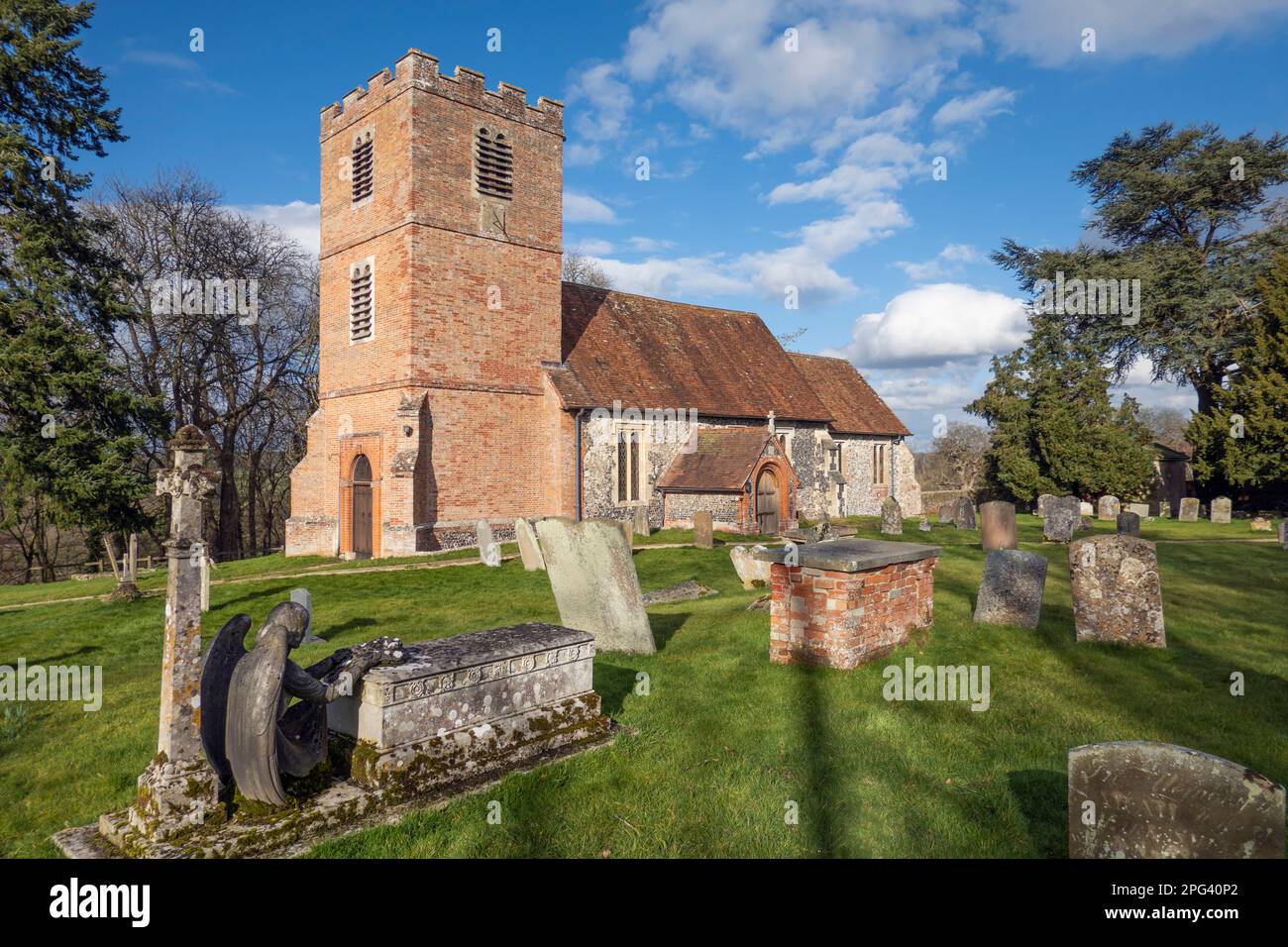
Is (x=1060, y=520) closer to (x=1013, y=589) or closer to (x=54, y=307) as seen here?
(x=1013, y=589)

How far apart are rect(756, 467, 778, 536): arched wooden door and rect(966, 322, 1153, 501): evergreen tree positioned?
13454mm

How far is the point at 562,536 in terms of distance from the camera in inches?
314

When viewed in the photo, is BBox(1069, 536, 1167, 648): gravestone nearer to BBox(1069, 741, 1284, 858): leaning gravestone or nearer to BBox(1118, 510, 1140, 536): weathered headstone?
BBox(1069, 741, 1284, 858): leaning gravestone

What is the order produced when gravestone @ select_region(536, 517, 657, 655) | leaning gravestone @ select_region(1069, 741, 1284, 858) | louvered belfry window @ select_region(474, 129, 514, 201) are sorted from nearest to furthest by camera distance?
leaning gravestone @ select_region(1069, 741, 1284, 858) < gravestone @ select_region(536, 517, 657, 655) < louvered belfry window @ select_region(474, 129, 514, 201)

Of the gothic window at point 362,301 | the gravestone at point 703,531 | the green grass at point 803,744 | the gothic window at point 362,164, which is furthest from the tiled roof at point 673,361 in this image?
the green grass at point 803,744

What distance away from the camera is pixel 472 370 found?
19.5m

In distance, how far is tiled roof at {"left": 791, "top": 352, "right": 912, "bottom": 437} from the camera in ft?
101

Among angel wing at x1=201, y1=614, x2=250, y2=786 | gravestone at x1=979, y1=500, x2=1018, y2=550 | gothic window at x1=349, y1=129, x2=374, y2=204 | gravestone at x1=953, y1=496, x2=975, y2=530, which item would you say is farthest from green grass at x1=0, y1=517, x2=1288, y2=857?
gothic window at x1=349, y1=129, x2=374, y2=204

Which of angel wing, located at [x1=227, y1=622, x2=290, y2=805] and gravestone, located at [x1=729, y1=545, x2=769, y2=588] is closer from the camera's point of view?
angel wing, located at [x1=227, y1=622, x2=290, y2=805]

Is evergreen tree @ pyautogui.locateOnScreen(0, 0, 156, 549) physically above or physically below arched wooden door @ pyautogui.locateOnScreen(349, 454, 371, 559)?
above

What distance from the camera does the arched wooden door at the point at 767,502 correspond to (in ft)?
73.6
